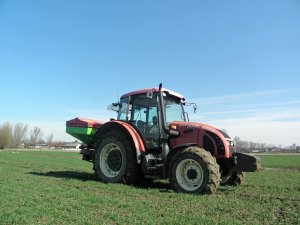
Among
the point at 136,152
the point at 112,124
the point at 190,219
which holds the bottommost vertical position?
the point at 190,219

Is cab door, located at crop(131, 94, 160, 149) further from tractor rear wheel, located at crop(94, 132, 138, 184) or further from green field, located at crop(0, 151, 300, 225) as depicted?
green field, located at crop(0, 151, 300, 225)

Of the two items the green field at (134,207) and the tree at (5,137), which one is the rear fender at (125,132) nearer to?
the green field at (134,207)

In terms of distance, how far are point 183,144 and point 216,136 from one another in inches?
36.1

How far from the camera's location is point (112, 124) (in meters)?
11.9

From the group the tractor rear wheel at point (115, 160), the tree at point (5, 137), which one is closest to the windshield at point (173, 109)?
the tractor rear wheel at point (115, 160)

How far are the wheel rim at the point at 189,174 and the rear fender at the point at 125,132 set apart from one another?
164cm

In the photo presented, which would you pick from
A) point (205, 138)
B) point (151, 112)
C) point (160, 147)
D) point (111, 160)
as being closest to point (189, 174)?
point (205, 138)

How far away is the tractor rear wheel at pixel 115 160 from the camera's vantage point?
36.4 ft

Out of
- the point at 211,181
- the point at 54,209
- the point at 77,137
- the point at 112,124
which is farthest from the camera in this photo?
the point at 77,137

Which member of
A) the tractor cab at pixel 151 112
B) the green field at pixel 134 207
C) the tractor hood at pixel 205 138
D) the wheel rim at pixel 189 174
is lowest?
the green field at pixel 134 207

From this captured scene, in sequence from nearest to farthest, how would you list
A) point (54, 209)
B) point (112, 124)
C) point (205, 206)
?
point (54, 209) → point (205, 206) → point (112, 124)

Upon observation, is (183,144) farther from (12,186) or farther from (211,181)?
(12,186)

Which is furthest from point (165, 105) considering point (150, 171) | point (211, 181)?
point (211, 181)

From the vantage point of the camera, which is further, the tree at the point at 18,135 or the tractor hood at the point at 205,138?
the tree at the point at 18,135
